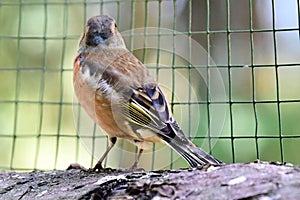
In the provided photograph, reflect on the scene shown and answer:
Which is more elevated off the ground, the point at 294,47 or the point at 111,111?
the point at 294,47

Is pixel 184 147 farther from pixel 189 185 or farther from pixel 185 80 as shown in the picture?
pixel 185 80

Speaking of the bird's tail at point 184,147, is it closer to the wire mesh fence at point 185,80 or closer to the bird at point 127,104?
the bird at point 127,104

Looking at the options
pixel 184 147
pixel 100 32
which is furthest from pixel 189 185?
pixel 100 32

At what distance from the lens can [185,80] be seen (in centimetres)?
460

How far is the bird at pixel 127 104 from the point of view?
3.15 m

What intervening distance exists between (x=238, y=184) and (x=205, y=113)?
2.11 meters

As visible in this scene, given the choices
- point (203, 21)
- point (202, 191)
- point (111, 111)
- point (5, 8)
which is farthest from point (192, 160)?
point (5, 8)

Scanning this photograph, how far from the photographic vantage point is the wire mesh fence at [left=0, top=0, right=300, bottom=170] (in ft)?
13.1

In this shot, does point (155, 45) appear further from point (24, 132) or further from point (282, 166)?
point (282, 166)

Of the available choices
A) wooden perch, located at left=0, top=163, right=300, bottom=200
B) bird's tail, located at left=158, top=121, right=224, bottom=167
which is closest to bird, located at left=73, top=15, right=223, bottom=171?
bird's tail, located at left=158, top=121, right=224, bottom=167

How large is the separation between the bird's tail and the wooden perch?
500 millimetres

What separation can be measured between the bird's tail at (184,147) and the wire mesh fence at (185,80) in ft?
1.89

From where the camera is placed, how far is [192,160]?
302 cm

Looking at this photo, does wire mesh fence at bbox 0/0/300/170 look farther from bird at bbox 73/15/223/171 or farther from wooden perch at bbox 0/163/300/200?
wooden perch at bbox 0/163/300/200
